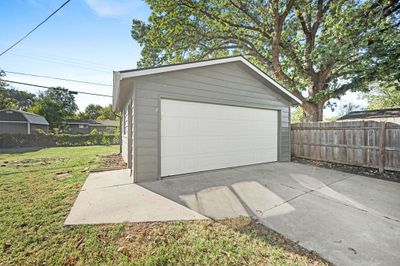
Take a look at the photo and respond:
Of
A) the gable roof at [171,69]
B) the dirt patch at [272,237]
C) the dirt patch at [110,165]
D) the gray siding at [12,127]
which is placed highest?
the gable roof at [171,69]

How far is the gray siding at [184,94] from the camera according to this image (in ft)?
15.6

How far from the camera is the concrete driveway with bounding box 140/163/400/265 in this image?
91.4 inches

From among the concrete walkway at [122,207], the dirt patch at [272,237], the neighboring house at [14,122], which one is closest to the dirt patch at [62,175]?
the concrete walkway at [122,207]

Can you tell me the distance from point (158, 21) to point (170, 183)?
8.17 m

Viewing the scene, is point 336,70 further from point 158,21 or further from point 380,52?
point 158,21

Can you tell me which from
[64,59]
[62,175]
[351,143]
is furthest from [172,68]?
[64,59]

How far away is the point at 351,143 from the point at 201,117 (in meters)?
5.33

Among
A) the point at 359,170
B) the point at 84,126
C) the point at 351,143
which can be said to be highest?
the point at 84,126

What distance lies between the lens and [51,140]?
17.2m

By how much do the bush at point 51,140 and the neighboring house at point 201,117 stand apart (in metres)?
14.8

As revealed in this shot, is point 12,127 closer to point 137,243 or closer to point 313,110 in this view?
point 137,243

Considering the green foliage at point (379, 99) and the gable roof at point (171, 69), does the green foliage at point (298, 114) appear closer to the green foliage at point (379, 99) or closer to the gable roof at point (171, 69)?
the green foliage at point (379, 99)

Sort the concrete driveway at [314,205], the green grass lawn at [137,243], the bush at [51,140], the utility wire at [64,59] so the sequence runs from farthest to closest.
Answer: the bush at [51,140]
the utility wire at [64,59]
the concrete driveway at [314,205]
the green grass lawn at [137,243]

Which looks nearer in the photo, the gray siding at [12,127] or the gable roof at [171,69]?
the gable roof at [171,69]
